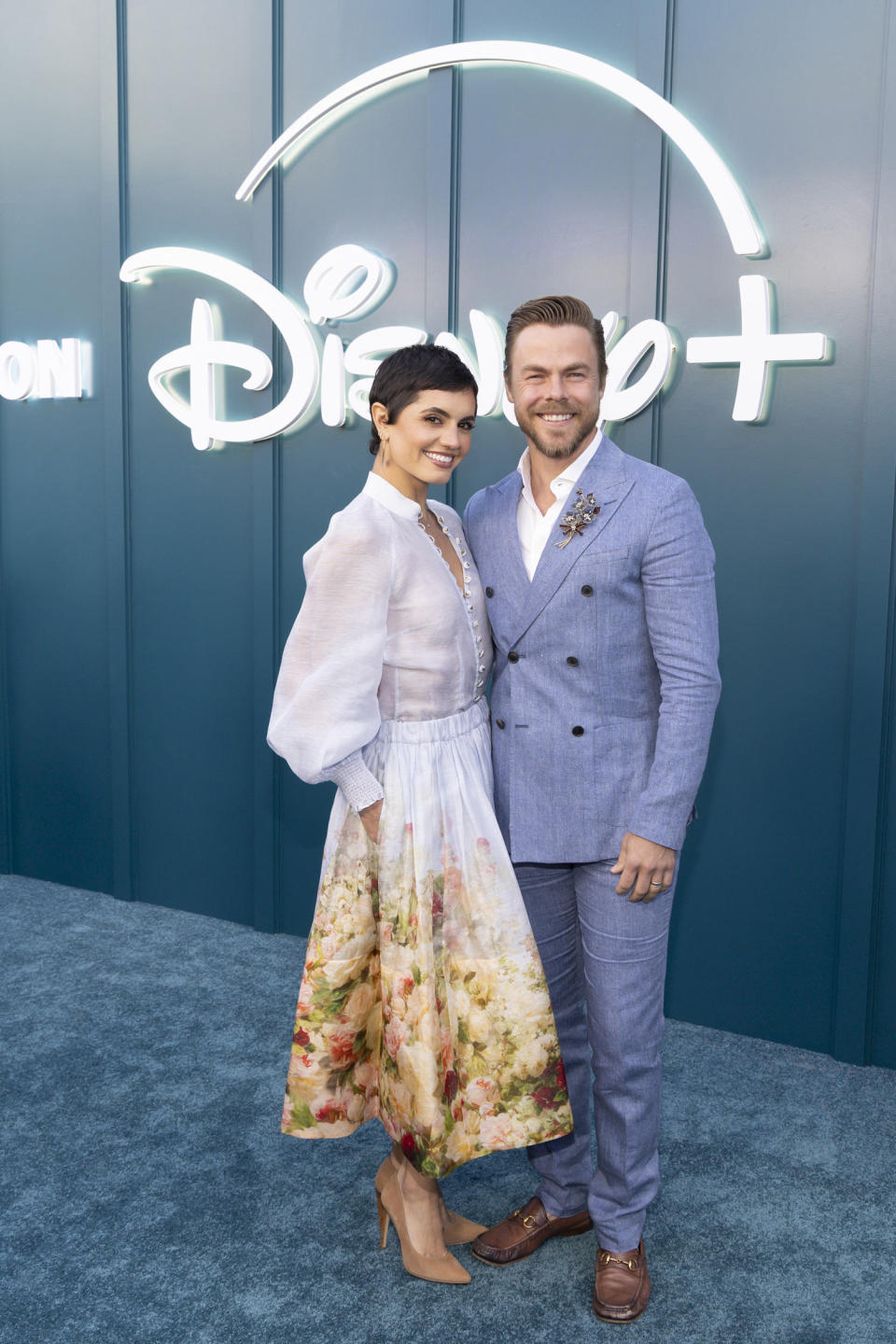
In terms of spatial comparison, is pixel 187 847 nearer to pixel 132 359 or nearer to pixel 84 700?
pixel 84 700

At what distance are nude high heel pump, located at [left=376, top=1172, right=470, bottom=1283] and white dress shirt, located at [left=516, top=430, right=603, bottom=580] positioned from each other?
124 cm

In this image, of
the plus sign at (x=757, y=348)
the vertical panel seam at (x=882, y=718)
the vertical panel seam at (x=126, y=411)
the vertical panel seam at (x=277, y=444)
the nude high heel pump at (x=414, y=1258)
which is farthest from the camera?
the vertical panel seam at (x=126, y=411)

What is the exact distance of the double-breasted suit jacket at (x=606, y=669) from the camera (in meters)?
1.98

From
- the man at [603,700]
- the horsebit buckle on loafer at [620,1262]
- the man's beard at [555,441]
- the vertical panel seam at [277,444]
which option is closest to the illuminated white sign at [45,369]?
the vertical panel seam at [277,444]

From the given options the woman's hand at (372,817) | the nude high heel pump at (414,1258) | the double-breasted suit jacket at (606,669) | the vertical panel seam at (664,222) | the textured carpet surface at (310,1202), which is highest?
the vertical panel seam at (664,222)

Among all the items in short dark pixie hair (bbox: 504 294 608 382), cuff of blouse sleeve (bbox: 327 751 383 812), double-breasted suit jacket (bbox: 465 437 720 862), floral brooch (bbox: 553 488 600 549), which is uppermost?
short dark pixie hair (bbox: 504 294 608 382)

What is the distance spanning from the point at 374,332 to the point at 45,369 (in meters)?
1.51

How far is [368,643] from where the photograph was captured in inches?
79.3

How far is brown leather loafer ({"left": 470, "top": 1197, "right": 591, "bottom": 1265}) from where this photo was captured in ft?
7.41

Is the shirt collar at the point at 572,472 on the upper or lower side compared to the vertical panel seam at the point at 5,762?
upper

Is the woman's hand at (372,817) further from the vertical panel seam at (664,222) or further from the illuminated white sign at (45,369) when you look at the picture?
the illuminated white sign at (45,369)

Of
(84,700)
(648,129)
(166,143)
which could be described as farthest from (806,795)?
(166,143)

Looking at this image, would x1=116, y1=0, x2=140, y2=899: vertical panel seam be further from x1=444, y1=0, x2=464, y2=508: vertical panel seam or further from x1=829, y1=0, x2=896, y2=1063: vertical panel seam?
x1=829, y1=0, x2=896, y2=1063: vertical panel seam

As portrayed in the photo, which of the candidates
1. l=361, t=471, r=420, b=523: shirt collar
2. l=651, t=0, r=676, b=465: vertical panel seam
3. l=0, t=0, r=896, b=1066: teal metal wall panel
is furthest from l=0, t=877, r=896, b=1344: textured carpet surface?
l=651, t=0, r=676, b=465: vertical panel seam
